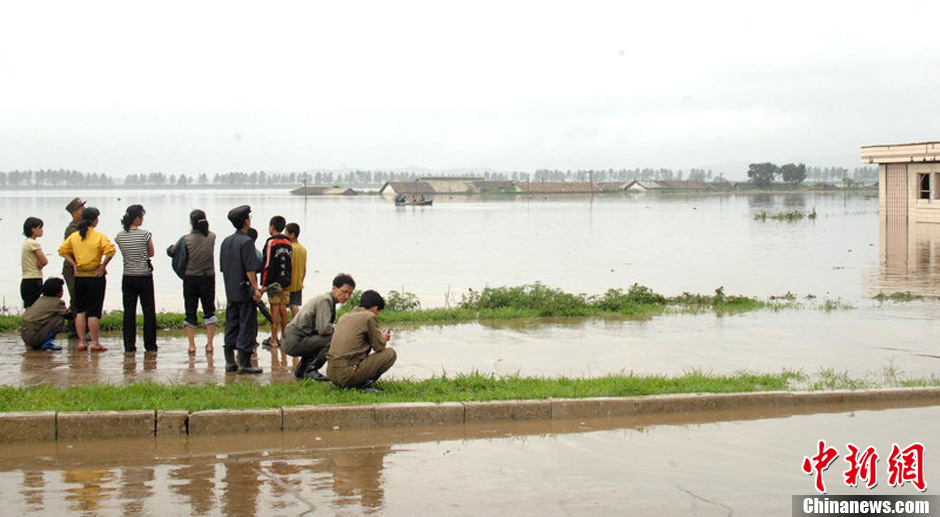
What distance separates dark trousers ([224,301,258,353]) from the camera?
9.96m

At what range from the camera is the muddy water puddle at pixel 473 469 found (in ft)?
19.3

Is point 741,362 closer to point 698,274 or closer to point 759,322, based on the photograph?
point 759,322

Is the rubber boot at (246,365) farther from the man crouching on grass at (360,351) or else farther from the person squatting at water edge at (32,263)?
the person squatting at water edge at (32,263)

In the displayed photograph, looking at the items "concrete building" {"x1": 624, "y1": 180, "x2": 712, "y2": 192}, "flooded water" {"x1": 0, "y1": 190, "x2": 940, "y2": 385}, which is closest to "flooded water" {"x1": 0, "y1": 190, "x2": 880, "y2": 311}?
"flooded water" {"x1": 0, "y1": 190, "x2": 940, "y2": 385}

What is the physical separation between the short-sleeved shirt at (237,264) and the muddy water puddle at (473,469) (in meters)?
2.93

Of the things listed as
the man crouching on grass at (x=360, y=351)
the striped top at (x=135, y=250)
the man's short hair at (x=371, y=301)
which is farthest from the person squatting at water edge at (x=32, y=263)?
the man's short hair at (x=371, y=301)

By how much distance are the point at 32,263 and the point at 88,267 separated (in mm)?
1367

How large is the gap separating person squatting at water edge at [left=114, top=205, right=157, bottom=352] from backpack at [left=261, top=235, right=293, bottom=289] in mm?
1293

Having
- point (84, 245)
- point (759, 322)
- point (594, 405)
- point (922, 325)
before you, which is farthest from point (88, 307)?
point (922, 325)

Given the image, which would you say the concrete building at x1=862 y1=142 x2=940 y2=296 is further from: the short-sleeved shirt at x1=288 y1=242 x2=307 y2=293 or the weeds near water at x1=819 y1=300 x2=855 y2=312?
the short-sleeved shirt at x1=288 y1=242 x2=307 y2=293

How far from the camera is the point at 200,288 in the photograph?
1052cm

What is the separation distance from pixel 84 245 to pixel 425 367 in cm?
413

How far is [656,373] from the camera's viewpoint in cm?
1031

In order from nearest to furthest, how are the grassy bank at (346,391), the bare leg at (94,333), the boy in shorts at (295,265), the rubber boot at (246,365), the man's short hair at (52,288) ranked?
the grassy bank at (346,391)
the rubber boot at (246,365)
the bare leg at (94,333)
the man's short hair at (52,288)
the boy in shorts at (295,265)
